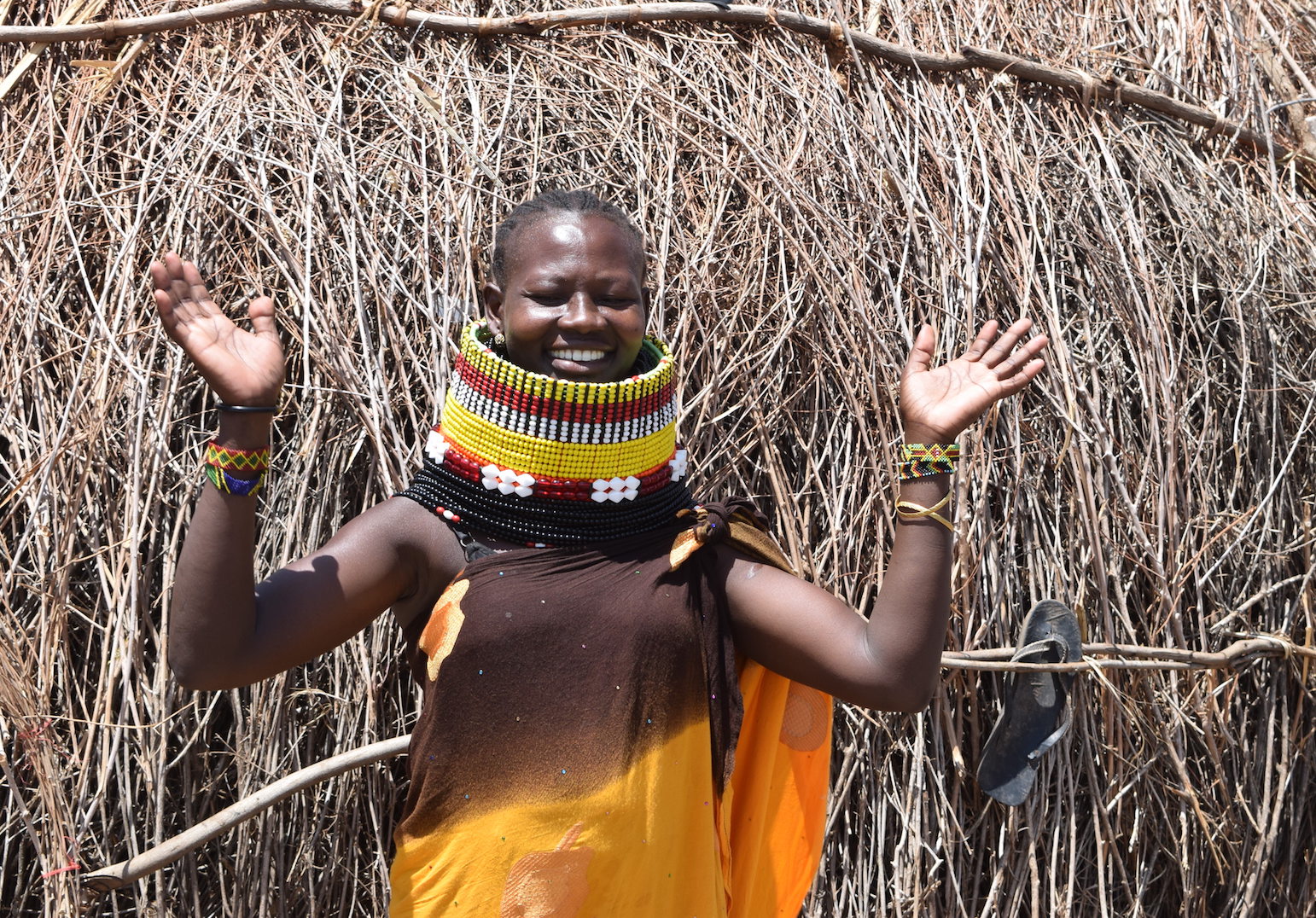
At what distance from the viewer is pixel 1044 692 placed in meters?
2.62

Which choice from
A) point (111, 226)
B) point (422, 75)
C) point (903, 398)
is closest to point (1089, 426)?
point (903, 398)

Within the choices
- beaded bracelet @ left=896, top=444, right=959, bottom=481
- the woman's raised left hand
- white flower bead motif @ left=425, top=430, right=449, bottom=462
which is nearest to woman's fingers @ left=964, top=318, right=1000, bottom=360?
the woman's raised left hand

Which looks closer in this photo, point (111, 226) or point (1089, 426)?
point (111, 226)

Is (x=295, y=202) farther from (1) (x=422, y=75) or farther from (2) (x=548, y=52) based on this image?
(2) (x=548, y=52)

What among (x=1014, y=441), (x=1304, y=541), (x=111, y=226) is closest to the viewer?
(x=111, y=226)

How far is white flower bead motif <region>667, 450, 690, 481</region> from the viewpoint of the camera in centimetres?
189

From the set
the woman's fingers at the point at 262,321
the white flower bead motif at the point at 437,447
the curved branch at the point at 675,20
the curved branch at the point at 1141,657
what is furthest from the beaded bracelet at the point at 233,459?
the curved branch at the point at 675,20

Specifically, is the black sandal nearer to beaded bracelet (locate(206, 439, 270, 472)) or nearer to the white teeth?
the white teeth

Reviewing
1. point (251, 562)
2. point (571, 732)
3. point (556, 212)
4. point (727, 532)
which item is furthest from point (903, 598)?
point (251, 562)

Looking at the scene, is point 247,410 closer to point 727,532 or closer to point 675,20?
point 727,532

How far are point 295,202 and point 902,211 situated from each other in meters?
1.40

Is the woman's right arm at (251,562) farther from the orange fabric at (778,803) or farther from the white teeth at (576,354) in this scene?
the orange fabric at (778,803)

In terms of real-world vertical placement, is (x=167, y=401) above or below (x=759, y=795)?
above

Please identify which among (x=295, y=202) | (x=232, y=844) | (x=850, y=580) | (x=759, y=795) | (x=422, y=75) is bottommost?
(x=232, y=844)
